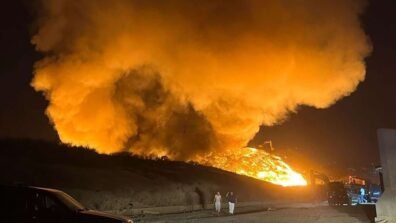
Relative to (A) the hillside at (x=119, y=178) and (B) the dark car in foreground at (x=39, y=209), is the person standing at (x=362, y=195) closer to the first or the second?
(A) the hillside at (x=119, y=178)

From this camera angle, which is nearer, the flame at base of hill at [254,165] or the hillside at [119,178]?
the hillside at [119,178]

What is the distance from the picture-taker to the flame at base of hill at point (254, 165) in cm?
5175

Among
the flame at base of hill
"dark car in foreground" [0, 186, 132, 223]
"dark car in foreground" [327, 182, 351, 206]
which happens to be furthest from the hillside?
"dark car in foreground" [0, 186, 132, 223]

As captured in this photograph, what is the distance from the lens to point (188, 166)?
43.7m

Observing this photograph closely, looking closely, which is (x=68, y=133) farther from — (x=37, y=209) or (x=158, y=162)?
(x=37, y=209)

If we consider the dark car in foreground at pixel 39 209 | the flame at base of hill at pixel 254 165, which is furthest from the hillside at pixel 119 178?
the dark car in foreground at pixel 39 209

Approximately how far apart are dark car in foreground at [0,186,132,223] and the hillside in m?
17.1

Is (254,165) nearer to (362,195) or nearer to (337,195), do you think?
(362,195)

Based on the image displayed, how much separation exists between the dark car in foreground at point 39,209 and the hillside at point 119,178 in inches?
673

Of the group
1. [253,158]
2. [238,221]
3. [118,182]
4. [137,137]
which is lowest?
[238,221]

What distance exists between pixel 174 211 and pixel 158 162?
12.9 metres

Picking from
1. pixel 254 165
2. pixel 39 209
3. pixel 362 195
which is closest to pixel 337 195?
pixel 362 195

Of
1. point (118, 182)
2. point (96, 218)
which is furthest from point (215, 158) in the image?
point (96, 218)

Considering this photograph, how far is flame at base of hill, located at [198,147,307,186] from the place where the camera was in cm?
5175
